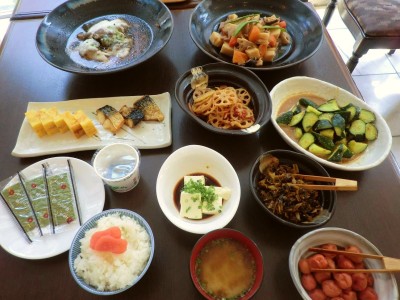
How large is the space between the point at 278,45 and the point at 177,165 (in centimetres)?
117

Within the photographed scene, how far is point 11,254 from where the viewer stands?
3.78 feet

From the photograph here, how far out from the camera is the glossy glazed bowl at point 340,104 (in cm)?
137

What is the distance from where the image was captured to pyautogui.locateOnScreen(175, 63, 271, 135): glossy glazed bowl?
1403 millimetres

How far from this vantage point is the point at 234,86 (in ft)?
5.42

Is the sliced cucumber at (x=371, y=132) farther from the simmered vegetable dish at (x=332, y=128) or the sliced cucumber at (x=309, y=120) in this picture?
the sliced cucumber at (x=309, y=120)

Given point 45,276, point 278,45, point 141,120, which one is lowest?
point 45,276

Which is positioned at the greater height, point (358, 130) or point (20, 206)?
point (358, 130)

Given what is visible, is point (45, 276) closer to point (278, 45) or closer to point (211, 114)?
point (211, 114)

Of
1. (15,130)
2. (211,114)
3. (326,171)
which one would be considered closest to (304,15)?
(211,114)

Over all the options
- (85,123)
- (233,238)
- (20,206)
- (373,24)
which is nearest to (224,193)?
(233,238)

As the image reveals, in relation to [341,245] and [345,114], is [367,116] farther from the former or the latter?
[341,245]

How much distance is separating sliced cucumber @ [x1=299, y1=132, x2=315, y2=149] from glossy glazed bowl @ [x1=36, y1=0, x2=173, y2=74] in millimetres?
991

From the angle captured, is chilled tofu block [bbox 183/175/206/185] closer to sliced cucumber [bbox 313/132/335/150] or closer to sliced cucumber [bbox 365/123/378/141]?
sliced cucumber [bbox 313/132/335/150]

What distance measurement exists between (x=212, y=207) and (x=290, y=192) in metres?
0.35
